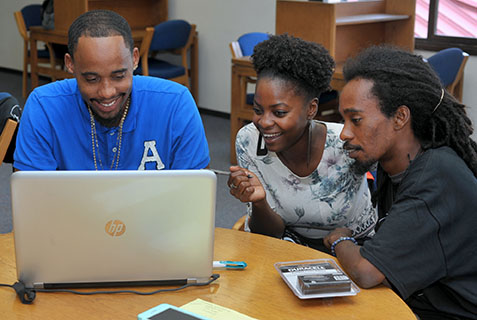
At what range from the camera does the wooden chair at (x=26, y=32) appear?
608 centimetres

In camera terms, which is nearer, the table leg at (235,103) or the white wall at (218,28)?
the table leg at (235,103)

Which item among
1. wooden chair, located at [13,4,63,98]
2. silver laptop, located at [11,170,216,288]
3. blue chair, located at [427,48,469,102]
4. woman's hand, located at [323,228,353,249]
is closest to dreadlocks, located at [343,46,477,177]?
woman's hand, located at [323,228,353,249]

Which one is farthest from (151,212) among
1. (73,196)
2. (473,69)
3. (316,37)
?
(473,69)

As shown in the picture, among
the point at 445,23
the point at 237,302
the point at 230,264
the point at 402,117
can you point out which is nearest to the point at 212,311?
the point at 237,302

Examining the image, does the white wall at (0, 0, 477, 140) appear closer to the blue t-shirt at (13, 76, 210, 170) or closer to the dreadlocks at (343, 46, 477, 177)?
the blue t-shirt at (13, 76, 210, 170)

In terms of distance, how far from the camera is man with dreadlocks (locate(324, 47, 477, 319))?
130cm

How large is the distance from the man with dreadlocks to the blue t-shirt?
20.0 inches

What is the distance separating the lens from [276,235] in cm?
181

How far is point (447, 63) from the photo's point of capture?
12.3 ft

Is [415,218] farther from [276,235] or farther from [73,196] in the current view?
[73,196]

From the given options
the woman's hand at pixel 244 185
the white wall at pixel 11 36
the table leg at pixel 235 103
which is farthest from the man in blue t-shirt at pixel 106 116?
the white wall at pixel 11 36

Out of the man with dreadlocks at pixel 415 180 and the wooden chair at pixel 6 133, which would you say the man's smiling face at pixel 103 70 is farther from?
the man with dreadlocks at pixel 415 180

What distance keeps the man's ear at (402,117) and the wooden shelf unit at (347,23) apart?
2.42m

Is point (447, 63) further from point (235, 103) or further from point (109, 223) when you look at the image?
point (109, 223)
